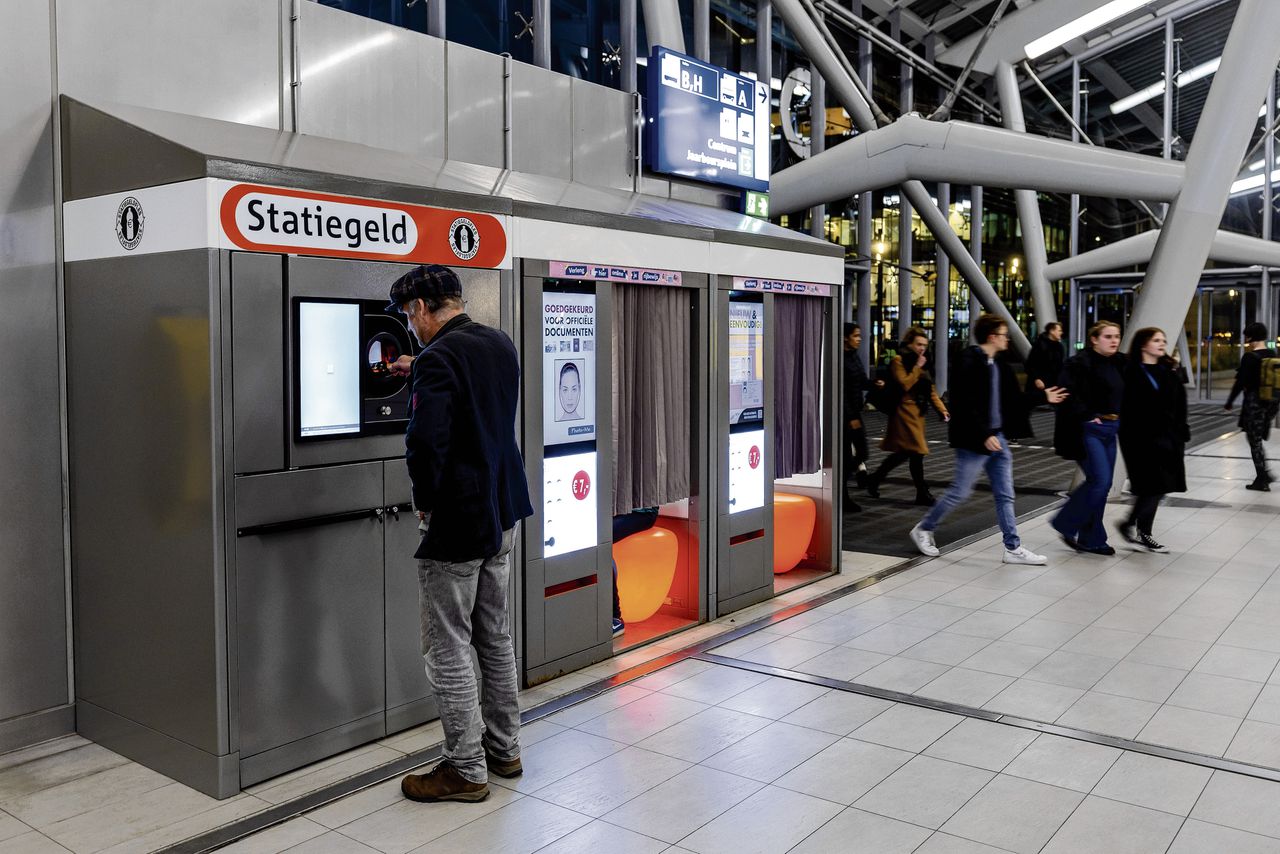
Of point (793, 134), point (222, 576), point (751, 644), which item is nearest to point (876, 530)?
point (751, 644)

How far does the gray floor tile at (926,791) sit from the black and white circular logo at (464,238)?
2763 millimetres

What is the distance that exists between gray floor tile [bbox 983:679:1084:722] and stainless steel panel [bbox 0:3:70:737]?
4.12m

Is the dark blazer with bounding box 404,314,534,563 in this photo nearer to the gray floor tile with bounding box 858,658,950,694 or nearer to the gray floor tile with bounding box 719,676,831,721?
the gray floor tile with bounding box 719,676,831,721

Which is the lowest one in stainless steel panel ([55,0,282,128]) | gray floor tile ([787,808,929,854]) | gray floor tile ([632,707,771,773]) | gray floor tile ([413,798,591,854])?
gray floor tile ([787,808,929,854])

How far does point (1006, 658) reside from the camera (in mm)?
5582

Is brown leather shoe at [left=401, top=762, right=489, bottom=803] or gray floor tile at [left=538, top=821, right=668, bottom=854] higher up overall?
brown leather shoe at [left=401, top=762, right=489, bottom=803]

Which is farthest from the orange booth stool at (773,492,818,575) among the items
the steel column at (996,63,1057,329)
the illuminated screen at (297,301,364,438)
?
the steel column at (996,63,1057,329)

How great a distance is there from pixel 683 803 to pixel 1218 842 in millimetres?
1769

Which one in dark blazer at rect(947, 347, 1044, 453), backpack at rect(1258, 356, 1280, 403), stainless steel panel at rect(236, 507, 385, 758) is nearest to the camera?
stainless steel panel at rect(236, 507, 385, 758)

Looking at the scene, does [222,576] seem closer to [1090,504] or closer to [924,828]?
[924,828]

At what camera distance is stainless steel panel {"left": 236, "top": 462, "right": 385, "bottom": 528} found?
3857mm

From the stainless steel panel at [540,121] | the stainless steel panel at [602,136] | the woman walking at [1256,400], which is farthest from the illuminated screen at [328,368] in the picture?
the woman walking at [1256,400]

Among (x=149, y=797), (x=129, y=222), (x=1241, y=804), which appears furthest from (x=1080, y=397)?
(x=149, y=797)

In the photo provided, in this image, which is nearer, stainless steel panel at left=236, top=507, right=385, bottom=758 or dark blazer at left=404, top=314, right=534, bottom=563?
dark blazer at left=404, top=314, right=534, bottom=563
